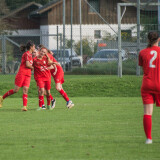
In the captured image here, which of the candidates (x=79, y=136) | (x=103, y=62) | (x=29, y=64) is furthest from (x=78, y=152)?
(x=103, y=62)

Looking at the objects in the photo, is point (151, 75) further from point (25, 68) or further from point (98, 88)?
point (98, 88)

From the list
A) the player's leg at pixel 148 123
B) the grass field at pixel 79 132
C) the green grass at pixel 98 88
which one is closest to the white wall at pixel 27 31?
the green grass at pixel 98 88

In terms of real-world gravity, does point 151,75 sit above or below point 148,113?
above

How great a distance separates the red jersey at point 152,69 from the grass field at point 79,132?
2.78ft

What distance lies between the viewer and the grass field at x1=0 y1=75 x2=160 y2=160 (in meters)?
8.63

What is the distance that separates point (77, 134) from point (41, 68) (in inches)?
207

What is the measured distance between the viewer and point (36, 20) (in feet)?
210

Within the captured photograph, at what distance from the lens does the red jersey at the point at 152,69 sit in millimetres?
9680

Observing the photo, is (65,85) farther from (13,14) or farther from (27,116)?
(13,14)

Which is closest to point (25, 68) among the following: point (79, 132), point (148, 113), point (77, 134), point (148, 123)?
point (79, 132)

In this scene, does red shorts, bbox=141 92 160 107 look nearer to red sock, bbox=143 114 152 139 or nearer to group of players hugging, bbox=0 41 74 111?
red sock, bbox=143 114 152 139

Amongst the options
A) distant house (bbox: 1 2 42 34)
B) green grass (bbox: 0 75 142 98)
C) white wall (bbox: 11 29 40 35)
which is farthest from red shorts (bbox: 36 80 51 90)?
distant house (bbox: 1 2 42 34)

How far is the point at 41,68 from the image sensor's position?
15.8m

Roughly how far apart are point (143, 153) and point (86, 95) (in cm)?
1392
